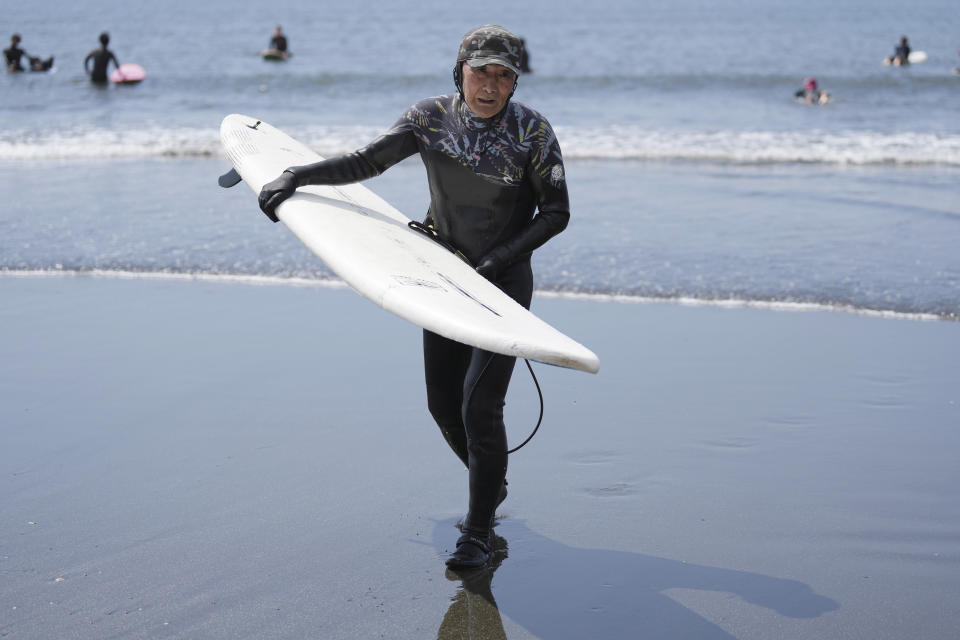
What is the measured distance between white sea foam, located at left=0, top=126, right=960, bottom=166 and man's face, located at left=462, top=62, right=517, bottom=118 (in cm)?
995

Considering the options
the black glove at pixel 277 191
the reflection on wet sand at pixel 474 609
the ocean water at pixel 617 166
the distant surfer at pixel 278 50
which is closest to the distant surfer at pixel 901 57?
the ocean water at pixel 617 166

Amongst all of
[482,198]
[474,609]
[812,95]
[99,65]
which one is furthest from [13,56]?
[474,609]

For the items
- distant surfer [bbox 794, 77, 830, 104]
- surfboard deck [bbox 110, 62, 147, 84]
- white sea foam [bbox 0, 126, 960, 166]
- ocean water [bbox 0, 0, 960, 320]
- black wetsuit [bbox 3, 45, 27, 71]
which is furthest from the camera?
black wetsuit [bbox 3, 45, 27, 71]

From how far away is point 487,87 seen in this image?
3146 mm

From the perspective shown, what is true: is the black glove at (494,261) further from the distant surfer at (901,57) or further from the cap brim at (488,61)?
the distant surfer at (901,57)

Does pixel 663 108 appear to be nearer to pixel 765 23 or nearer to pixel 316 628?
pixel 316 628

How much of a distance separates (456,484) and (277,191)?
1.37 metres

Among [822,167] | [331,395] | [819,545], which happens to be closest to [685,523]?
[819,545]

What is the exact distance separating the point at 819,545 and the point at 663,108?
16.5 metres

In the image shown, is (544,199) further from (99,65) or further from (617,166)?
(99,65)

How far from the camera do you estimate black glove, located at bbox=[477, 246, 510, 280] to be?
3201 mm

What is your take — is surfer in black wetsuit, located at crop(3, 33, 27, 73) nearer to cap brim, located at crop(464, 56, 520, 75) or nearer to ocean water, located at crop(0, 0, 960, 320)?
ocean water, located at crop(0, 0, 960, 320)

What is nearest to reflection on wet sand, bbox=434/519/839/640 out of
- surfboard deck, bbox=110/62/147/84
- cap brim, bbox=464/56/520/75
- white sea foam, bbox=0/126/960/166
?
cap brim, bbox=464/56/520/75

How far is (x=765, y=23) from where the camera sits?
49594 millimetres
